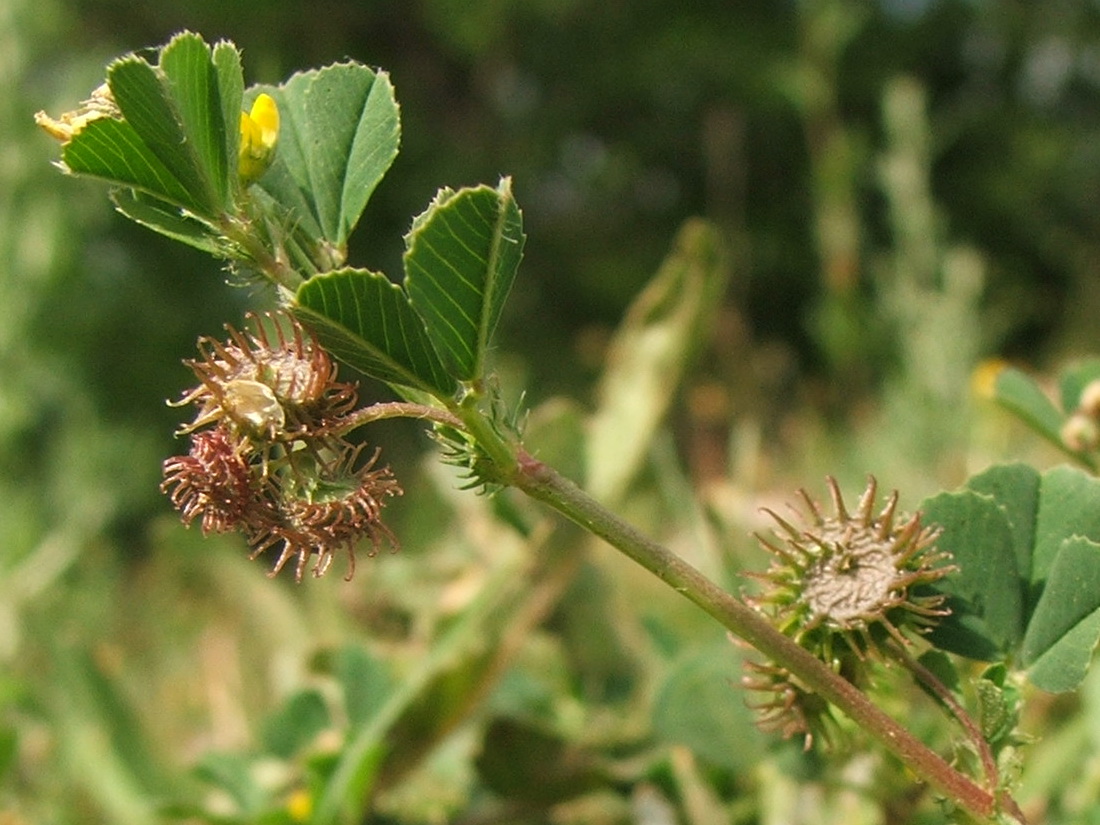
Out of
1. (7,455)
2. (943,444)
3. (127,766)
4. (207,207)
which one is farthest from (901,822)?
(7,455)

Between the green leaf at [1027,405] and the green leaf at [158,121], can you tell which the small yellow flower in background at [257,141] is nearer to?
the green leaf at [158,121]

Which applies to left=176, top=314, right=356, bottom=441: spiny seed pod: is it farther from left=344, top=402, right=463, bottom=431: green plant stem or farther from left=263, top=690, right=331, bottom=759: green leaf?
left=263, top=690, right=331, bottom=759: green leaf

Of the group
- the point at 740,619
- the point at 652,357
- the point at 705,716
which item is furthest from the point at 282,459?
the point at 652,357

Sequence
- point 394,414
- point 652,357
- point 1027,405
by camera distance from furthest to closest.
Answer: point 652,357, point 1027,405, point 394,414

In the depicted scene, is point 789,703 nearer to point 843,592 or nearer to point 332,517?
point 843,592

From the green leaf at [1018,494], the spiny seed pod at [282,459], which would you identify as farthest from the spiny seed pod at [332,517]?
the green leaf at [1018,494]

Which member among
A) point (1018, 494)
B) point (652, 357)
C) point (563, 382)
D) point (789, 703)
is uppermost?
point (563, 382)
